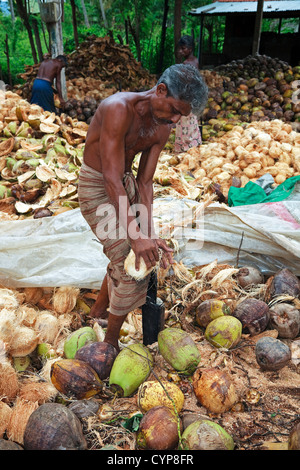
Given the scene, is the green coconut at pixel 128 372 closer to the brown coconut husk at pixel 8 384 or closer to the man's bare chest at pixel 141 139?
the brown coconut husk at pixel 8 384

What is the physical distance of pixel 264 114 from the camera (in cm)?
783

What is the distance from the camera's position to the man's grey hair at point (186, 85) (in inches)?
72.1

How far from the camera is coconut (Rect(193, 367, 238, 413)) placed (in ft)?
6.12

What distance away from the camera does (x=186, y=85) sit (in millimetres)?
1827

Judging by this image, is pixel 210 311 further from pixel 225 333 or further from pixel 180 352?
pixel 180 352

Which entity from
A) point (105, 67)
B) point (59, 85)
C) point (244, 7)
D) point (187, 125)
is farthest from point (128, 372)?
point (244, 7)

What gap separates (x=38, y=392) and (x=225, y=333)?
112 cm

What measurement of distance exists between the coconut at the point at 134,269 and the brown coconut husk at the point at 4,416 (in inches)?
35.4

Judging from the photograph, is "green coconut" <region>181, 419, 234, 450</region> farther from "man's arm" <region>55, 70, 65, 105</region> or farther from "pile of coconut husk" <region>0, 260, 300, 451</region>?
"man's arm" <region>55, 70, 65, 105</region>

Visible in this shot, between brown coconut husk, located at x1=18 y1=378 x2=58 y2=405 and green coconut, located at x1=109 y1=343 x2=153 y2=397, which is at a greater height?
green coconut, located at x1=109 y1=343 x2=153 y2=397

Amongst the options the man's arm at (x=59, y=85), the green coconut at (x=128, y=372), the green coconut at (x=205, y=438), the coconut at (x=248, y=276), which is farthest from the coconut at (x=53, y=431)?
the man's arm at (x=59, y=85)

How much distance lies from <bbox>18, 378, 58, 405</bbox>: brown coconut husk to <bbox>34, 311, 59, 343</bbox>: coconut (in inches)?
19.8

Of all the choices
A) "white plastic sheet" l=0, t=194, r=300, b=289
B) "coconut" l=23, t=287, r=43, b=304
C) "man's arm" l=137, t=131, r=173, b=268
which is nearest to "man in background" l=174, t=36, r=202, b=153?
"white plastic sheet" l=0, t=194, r=300, b=289

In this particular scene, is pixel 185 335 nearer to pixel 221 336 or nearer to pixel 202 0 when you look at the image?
pixel 221 336
